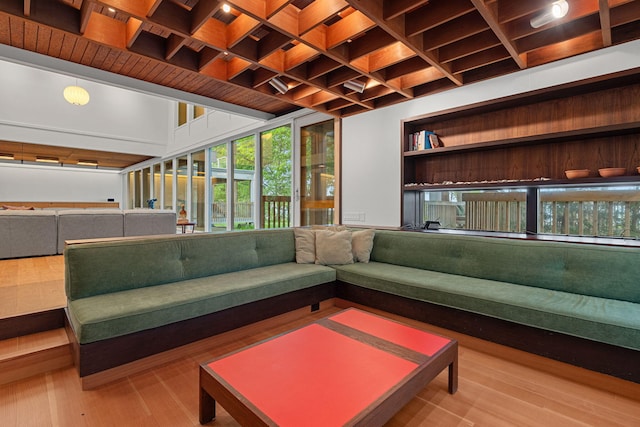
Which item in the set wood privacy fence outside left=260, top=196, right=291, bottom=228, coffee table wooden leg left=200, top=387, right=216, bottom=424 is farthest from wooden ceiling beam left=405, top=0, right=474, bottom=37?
wood privacy fence outside left=260, top=196, right=291, bottom=228

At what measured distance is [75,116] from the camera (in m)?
8.04

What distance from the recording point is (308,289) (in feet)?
9.44

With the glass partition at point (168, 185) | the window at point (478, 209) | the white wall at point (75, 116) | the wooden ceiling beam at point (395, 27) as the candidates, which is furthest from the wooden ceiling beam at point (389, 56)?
the glass partition at point (168, 185)

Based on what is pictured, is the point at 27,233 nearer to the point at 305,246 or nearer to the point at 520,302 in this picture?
the point at 305,246

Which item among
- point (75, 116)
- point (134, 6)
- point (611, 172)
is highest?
point (75, 116)

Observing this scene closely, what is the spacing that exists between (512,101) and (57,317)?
420 cm

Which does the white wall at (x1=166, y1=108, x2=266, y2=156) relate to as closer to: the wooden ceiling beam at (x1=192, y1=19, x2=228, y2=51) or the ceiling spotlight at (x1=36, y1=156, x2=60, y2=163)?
the wooden ceiling beam at (x1=192, y1=19, x2=228, y2=51)

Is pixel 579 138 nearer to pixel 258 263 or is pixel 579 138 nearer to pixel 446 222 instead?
pixel 446 222

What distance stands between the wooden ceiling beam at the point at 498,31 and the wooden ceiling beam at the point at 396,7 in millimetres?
→ 330

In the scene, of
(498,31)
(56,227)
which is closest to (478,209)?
(498,31)

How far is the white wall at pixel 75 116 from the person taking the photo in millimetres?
7199

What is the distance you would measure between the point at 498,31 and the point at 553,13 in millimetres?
308

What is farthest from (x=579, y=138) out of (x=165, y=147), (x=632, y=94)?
(x=165, y=147)

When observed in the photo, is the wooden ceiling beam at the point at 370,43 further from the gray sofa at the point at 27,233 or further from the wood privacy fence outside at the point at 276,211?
the gray sofa at the point at 27,233
